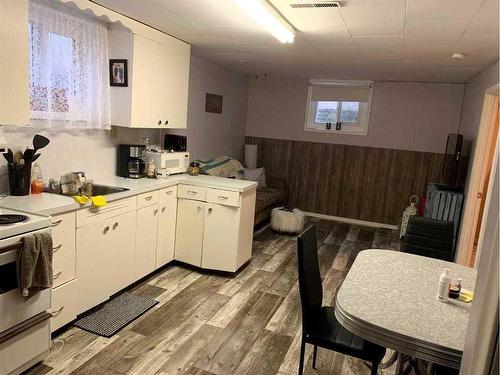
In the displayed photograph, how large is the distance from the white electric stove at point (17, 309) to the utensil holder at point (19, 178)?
0.37 metres

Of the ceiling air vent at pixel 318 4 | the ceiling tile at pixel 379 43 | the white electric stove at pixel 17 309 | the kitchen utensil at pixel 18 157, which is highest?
the ceiling tile at pixel 379 43

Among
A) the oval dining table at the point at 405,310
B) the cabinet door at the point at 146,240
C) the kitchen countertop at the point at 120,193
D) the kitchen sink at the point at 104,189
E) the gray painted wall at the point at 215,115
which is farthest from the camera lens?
the gray painted wall at the point at 215,115

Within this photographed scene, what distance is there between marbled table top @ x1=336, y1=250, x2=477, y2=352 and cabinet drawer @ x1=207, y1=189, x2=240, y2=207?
1.54m

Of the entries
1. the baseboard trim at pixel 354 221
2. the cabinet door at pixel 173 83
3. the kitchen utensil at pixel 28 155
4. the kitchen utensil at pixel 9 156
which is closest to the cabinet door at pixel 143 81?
the cabinet door at pixel 173 83

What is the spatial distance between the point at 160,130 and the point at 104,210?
1.85 m

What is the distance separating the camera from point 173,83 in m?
3.98

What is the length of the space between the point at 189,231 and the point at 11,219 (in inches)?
76.9

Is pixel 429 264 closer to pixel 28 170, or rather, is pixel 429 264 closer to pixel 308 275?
pixel 308 275

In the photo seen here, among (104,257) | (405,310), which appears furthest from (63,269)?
(405,310)

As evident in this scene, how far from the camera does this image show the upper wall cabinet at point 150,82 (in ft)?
11.2

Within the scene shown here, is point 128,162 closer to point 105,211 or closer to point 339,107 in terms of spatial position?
point 105,211

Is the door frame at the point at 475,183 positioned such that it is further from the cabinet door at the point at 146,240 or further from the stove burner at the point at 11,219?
the stove burner at the point at 11,219

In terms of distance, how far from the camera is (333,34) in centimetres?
328

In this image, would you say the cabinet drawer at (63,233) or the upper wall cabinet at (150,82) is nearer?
the cabinet drawer at (63,233)
